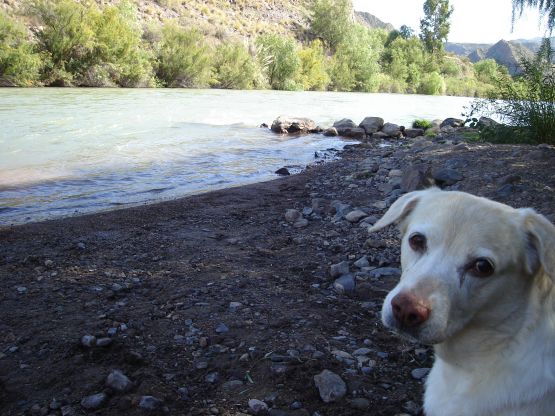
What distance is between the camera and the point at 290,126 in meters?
20.5

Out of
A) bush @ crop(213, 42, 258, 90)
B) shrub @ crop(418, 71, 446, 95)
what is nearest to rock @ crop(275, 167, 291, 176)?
bush @ crop(213, 42, 258, 90)

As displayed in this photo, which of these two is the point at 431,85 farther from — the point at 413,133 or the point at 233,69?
the point at 413,133

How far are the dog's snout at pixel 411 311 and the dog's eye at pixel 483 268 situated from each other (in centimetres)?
36

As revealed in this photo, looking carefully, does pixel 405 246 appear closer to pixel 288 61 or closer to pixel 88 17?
pixel 88 17

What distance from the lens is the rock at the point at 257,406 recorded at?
290 centimetres

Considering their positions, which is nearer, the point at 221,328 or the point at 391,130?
the point at 221,328

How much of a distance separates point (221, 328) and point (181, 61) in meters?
42.6

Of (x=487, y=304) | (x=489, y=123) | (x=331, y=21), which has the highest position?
(x=331, y=21)

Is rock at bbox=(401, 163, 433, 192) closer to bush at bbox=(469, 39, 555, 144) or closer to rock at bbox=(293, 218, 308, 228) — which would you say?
→ rock at bbox=(293, 218, 308, 228)

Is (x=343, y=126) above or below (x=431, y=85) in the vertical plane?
below

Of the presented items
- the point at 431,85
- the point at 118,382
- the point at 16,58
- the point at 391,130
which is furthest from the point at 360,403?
the point at 431,85

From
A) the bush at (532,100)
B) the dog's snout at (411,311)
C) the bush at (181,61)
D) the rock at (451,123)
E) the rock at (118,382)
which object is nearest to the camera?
the dog's snout at (411,311)

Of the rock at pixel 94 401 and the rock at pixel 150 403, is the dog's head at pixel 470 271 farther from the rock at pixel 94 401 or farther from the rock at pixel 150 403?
the rock at pixel 94 401

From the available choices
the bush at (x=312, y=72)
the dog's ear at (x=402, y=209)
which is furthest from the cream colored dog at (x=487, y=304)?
the bush at (x=312, y=72)
